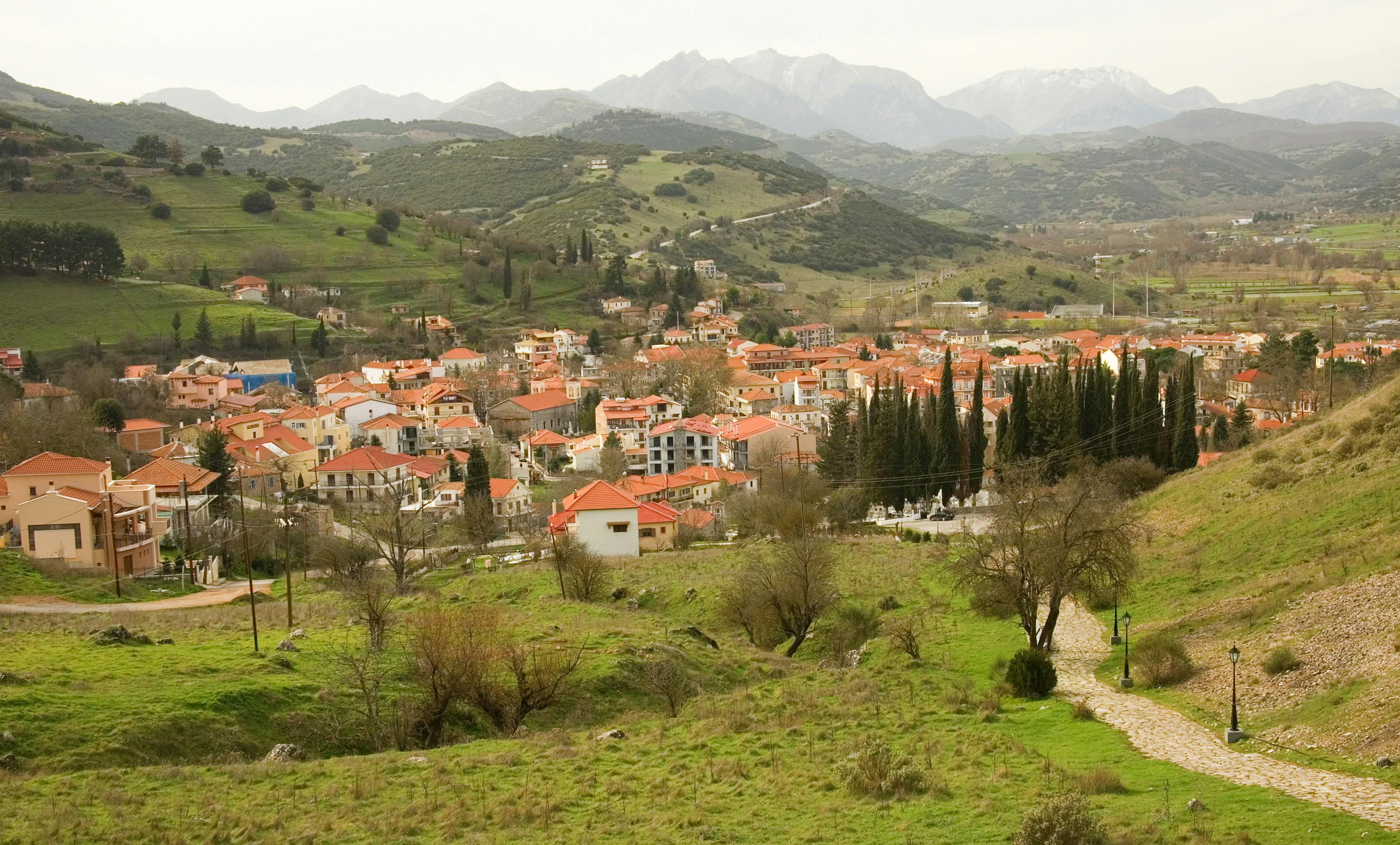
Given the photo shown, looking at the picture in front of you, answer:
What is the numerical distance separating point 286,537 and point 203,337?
55710 mm

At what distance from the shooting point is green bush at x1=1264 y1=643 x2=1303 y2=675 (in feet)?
52.0

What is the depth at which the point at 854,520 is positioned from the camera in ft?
140

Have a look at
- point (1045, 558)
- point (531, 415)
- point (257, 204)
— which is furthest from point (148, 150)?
point (1045, 558)

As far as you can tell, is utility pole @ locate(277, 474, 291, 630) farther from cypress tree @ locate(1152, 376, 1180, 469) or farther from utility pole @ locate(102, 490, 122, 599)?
cypress tree @ locate(1152, 376, 1180, 469)

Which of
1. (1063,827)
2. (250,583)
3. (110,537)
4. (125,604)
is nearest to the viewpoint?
(1063,827)

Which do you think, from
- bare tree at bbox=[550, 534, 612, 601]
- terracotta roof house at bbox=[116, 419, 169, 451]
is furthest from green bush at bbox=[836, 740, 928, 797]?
terracotta roof house at bbox=[116, 419, 169, 451]

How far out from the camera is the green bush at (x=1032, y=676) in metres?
18.0

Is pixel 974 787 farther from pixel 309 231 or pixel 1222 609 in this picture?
pixel 309 231

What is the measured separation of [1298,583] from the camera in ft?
63.5

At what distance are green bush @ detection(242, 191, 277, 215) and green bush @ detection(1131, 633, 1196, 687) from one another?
9972 centimetres

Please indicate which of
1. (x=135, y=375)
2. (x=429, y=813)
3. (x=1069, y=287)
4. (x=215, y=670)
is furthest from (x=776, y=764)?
(x=1069, y=287)

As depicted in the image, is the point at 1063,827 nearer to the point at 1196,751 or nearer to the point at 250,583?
the point at 1196,751

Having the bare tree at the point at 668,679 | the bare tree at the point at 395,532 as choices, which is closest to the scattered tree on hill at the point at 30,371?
the bare tree at the point at 395,532

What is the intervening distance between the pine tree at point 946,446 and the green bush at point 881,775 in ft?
103
